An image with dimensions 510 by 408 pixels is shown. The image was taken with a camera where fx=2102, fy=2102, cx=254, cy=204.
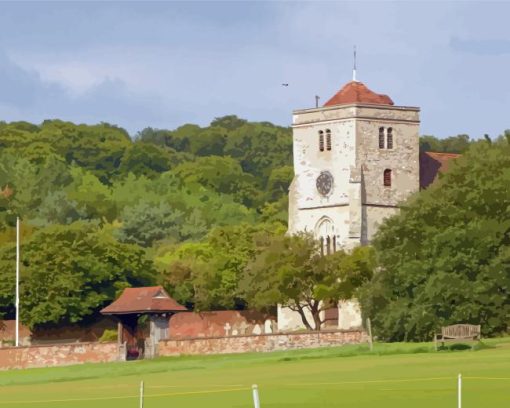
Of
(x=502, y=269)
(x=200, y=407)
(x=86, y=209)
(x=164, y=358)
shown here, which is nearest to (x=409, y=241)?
(x=502, y=269)

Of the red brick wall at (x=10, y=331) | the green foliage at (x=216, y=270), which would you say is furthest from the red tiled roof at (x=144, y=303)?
the green foliage at (x=216, y=270)

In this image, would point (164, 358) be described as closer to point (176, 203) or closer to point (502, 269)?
point (502, 269)

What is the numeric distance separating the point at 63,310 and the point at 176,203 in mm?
80245

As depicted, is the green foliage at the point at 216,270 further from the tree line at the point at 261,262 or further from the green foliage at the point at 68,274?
the green foliage at the point at 68,274

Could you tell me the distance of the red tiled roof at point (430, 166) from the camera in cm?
11469

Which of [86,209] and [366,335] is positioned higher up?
[86,209]

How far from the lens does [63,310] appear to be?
358 ft

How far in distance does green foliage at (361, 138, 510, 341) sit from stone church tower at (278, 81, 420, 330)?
22.8m

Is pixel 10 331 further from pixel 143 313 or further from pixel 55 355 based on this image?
pixel 55 355

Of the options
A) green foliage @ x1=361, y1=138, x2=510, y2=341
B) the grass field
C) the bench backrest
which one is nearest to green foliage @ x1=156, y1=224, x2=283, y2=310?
green foliage @ x1=361, y1=138, x2=510, y2=341

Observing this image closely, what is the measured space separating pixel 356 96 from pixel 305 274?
13695 millimetres

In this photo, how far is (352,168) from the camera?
113 m

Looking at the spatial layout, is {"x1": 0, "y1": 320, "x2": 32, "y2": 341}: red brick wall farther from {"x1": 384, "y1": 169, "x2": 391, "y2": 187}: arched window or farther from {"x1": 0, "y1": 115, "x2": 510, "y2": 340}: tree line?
{"x1": 384, "y1": 169, "x2": 391, "y2": 187}: arched window

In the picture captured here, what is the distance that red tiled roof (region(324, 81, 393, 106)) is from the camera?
4488 inches
